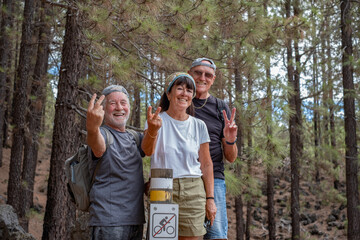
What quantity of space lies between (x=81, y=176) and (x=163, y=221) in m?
0.67

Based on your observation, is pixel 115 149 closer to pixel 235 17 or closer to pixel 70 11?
pixel 70 11

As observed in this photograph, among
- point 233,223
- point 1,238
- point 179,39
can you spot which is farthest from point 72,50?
point 233,223

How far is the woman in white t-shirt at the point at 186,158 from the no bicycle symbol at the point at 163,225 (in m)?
0.27

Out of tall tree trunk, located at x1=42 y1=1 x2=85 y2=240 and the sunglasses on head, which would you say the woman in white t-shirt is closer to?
the sunglasses on head

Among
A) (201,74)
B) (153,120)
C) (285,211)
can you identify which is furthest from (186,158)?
(285,211)

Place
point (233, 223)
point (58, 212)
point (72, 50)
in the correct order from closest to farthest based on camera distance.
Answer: point (72, 50) < point (58, 212) < point (233, 223)

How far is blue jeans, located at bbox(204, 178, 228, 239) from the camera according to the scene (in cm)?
270

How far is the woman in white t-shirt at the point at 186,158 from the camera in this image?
233 centimetres

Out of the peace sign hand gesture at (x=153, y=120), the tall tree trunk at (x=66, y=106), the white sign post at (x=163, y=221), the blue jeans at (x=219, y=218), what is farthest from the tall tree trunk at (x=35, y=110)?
the white sign post at (x=163, y=221)

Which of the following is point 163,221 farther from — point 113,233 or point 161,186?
point 113,233

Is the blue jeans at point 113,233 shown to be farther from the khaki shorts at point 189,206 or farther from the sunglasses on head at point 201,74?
the sunglasses on head at point 201,74

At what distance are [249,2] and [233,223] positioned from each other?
11.6 m

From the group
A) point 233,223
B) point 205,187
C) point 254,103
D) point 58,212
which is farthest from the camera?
point 233,223

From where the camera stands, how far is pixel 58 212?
18.3ft
